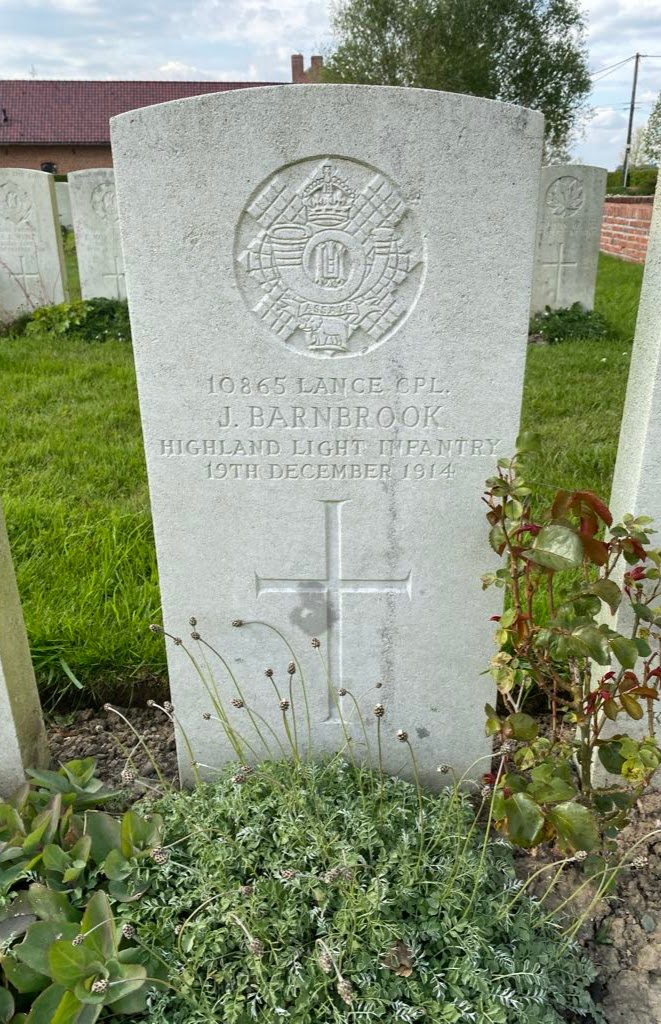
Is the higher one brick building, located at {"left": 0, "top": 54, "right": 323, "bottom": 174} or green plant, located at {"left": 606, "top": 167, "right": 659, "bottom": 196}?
brick building, located at {"left": 0, "top": 54, "right": 323, "bottom": 174}

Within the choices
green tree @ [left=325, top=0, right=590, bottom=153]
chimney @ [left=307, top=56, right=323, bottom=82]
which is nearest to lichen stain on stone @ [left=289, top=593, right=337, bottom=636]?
green tree @ [left=325, top=0, right=590, bottom=153]

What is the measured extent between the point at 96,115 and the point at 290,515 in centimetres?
3347

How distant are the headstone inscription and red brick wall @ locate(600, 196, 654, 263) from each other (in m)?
11.2

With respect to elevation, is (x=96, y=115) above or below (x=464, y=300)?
above

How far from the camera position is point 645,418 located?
208cm

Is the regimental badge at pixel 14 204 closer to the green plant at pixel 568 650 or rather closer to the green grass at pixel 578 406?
the green grass at pixel 578 406

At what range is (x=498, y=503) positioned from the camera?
2115 mm

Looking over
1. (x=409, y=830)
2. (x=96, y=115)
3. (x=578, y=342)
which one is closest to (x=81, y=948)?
(x=409, y=830)

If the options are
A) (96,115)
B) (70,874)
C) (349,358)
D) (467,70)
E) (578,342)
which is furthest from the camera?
(96,115)

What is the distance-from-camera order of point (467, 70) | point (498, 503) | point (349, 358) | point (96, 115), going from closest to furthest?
1. point (349, 358)
2. point (498, 503)
3. point (467, 70)
4. point (96, 115)

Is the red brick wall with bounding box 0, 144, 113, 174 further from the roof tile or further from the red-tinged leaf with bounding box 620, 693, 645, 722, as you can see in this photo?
the red-tinged leaf with bounding box 620, 693, 645, 722

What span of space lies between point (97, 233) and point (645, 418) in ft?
24.3

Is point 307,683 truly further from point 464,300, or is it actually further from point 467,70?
point 467,70

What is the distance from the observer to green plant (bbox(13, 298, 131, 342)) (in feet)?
25.3
